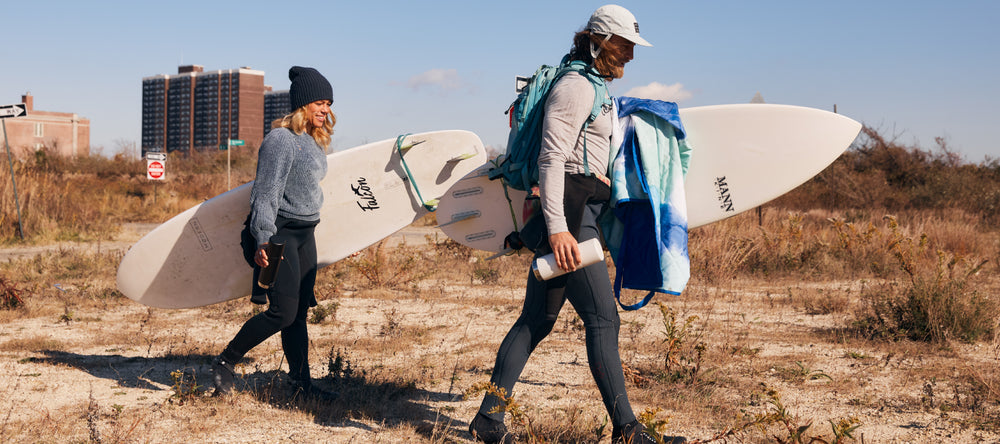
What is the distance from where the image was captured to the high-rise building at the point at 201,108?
83312 millimetres

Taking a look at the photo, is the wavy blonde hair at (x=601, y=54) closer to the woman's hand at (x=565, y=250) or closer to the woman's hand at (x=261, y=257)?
the woman's hand at (x=565, y=250)

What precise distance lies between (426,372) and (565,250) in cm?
200

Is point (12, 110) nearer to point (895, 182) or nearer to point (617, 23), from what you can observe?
point (617, 23)

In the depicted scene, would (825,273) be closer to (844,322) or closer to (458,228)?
(844,322)

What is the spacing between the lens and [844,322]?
5.74 meters

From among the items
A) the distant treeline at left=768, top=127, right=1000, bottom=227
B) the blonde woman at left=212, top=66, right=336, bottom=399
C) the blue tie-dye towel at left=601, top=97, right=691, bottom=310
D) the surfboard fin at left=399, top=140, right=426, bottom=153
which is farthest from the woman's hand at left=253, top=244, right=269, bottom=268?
the distant treeline at left=768, top=127, right=1000, bottom=227

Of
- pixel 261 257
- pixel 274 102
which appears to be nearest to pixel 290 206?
pixel 261 257

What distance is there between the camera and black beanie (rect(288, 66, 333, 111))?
11.2ft

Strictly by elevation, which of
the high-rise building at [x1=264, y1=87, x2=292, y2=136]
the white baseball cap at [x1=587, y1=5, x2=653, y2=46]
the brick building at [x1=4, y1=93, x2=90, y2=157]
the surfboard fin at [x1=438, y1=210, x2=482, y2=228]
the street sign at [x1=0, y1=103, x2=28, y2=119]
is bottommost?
the surfboard fin at [x1=438, y1=210, x2=482, y2=228]

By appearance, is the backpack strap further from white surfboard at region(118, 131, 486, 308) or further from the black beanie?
white surfboard at region(118, 131, 486, 308)

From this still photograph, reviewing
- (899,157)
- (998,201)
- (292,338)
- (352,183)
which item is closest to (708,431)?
(292,338)

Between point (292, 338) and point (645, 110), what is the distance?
198 cm

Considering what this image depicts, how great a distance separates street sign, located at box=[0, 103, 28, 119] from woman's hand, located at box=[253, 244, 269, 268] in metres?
9.46

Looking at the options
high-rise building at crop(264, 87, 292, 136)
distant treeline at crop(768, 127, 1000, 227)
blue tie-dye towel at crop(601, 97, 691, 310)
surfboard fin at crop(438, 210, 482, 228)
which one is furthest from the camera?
high-rise building at crop(264, 87, 292, 136)
